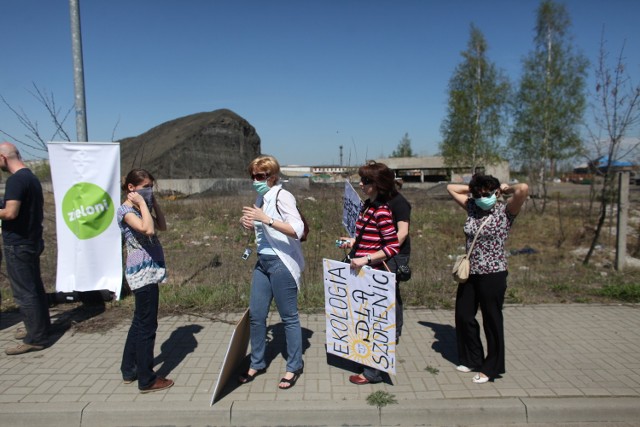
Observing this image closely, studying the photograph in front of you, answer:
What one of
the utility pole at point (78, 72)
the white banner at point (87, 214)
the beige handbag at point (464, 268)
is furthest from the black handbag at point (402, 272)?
the utility pole at point (78, 72)

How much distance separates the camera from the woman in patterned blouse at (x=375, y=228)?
3680mm

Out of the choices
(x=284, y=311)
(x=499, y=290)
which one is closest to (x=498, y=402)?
(x=499, y=290)

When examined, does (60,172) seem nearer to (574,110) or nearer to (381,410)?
(381,410)

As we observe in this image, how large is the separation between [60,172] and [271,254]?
343cm

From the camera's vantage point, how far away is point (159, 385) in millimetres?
3764

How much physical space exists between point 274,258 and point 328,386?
125 cm

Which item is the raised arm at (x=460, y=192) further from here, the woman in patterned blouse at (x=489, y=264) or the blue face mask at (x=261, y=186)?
the blue face mask at (x=261, y=186)

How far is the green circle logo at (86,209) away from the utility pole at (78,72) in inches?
41.1

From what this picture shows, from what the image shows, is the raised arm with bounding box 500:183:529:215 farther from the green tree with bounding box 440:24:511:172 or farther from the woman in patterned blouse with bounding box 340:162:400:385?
the green tree with bounding box 440:24:511:172

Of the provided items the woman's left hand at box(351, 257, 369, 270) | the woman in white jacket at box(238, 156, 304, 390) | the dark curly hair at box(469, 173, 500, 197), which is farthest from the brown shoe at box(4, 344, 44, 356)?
the dark curly hair at box(469, 173, 500, 197)

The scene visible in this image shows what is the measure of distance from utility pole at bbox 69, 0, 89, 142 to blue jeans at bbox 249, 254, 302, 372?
13.1ft

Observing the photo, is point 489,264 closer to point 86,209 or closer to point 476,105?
point 86,209

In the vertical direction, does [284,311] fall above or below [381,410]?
above

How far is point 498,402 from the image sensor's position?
355 centimetres
